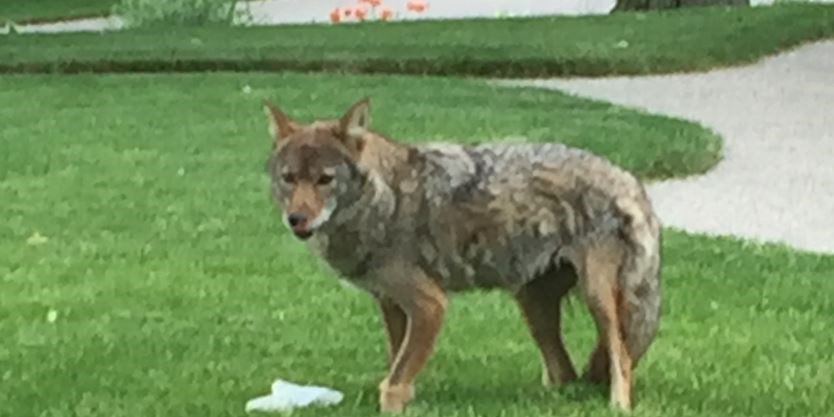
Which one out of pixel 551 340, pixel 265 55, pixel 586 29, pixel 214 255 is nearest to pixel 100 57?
pixel 265 55

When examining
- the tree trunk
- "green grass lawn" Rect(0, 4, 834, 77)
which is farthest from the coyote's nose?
the tree trunk

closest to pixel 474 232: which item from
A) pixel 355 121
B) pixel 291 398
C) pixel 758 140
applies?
pixel 355 121

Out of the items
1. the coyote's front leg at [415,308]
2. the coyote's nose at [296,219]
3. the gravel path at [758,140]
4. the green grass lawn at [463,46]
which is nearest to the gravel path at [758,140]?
the gravel path at [758,140]

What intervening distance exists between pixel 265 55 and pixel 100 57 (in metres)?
1.30

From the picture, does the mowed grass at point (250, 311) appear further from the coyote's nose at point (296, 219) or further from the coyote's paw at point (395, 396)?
the coyote's nose at point (296, 219)

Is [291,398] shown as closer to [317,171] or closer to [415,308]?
[415,308]

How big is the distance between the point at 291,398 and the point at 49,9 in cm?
1859

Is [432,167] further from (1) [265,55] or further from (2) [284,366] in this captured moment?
(1) [265,55]

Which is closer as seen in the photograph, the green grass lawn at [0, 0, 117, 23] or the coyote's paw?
the coyote's paw

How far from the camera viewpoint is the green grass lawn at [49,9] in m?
22.3

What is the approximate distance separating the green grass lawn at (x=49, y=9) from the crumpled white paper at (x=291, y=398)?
16.8 meters

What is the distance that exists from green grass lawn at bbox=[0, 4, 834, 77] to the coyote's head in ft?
31.4

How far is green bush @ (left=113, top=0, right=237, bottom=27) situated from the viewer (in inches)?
732

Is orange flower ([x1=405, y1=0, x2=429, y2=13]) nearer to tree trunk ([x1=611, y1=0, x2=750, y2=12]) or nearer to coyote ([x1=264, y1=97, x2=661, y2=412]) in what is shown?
tree trunk ([x1=611, y1=0, x2=750, y2=12])
